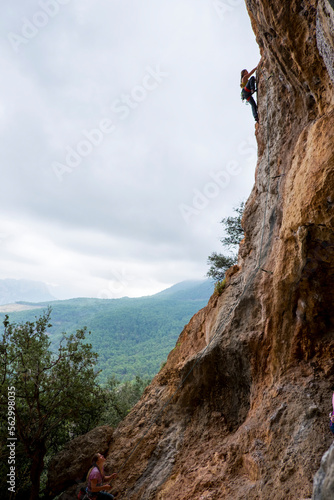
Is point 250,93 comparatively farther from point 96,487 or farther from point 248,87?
point 96,487

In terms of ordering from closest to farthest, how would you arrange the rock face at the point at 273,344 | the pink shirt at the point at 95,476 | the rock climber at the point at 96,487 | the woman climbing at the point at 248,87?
the rock face at the point at 273,344 < the rock climber at the point at 96,487 < the pink shirt at the point at 95,476 < the woman climbing at the point at 248,87

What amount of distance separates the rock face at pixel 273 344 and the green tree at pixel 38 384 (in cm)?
361

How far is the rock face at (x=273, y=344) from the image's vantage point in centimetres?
611

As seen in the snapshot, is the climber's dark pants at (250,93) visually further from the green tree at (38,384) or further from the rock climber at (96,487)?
the rock climber at (96,487)

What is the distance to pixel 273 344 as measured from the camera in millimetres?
7730

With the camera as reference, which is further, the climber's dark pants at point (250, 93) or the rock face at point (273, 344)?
the climber's dark pants at point (250, 93)

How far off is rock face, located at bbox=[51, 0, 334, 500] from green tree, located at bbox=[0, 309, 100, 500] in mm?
3609

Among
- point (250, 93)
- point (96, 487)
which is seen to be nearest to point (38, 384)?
point (96, 487)

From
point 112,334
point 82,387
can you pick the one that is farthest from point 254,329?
point 112,334

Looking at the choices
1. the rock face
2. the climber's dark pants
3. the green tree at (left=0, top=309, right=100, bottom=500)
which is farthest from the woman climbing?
the green tree at (left=0, top=309, right=100, bottom=500)

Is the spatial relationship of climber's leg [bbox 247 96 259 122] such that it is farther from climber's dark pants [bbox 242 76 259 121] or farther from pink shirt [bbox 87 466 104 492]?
pink shirt [bbox 87 466 104 492]

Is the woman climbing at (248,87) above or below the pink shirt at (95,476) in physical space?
above

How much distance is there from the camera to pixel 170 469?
324 inches

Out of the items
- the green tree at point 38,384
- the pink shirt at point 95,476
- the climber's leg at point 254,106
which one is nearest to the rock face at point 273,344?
the pink shirt at point 95,476
